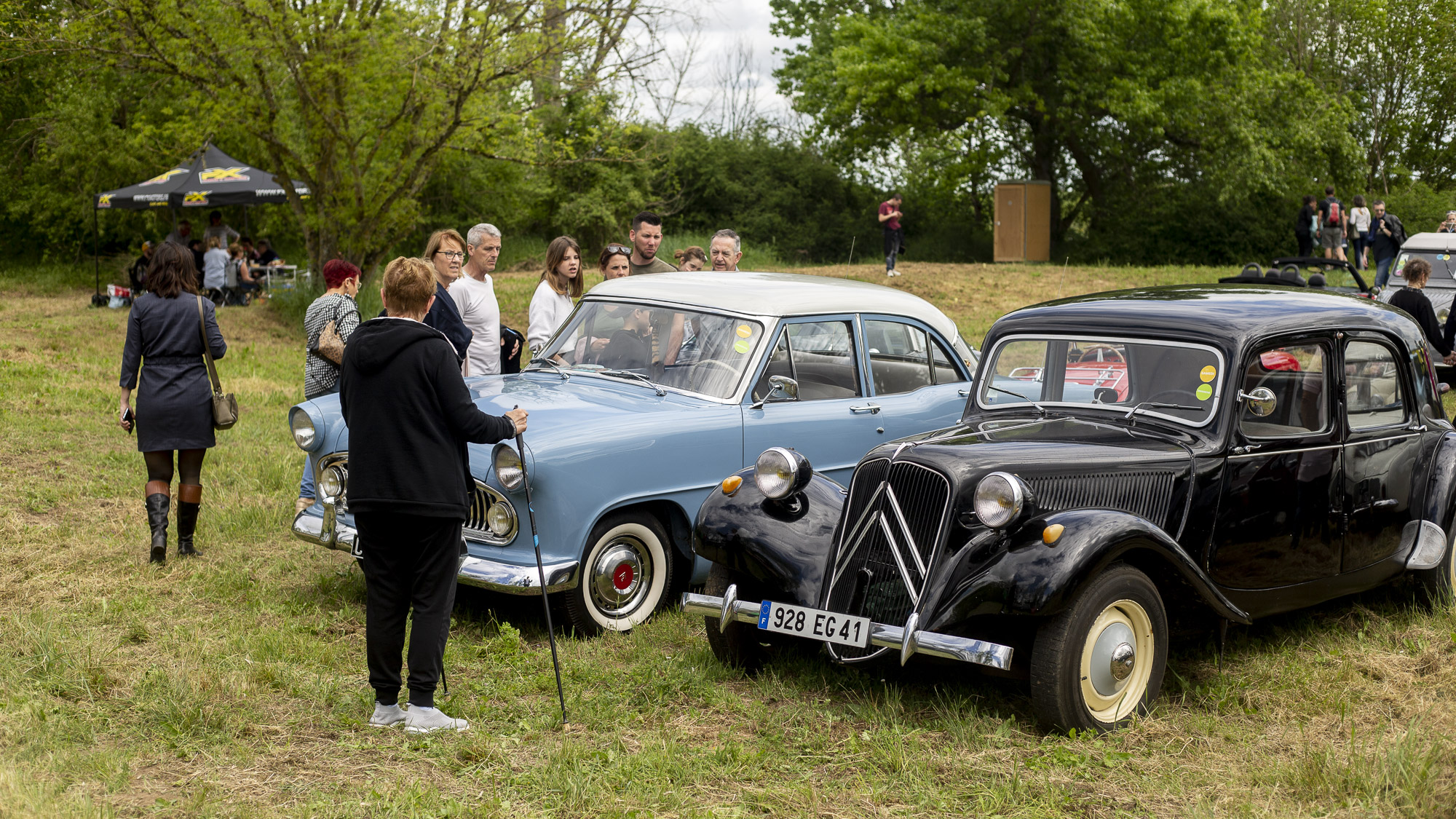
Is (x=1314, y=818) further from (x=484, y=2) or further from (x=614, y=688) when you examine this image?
(x=484, y=2)

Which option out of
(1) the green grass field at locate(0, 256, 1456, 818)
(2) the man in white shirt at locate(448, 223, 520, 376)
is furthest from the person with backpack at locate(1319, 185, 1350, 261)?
(2) the man in white shirt at locate(448, 223, 520, 376)

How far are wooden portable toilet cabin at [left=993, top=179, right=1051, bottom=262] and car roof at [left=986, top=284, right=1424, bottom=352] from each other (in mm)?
23146

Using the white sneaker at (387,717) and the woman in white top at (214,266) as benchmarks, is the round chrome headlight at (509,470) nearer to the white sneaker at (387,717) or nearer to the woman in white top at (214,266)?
the white sneaker at (387,717)

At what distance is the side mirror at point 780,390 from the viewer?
655cm

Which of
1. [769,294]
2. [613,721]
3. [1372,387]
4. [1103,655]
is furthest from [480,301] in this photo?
[1372,387]

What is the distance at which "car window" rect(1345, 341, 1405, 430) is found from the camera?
572 cm

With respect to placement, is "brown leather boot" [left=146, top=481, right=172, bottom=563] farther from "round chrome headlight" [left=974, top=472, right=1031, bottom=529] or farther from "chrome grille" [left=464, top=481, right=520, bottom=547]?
"round chrome headlight" [left=974, top=472, right=1031, bottom=529]

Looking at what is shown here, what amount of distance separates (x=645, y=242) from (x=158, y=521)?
395 centimetres

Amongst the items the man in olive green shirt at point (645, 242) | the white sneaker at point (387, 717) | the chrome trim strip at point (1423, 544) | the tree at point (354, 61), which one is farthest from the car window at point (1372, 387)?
the tree at point (354, 61)

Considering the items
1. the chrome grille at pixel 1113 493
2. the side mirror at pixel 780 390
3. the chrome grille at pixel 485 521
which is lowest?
the chrome grille at pixel 485 521

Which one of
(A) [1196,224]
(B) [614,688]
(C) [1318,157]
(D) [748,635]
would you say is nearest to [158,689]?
(B) [614,688]

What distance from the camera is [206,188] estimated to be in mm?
20688

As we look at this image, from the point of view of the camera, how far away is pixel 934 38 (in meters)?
29.2

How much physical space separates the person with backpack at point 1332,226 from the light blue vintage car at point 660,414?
17641 millimetres
